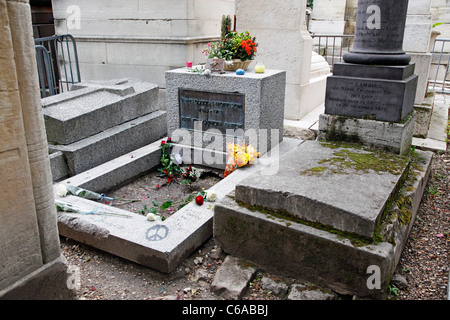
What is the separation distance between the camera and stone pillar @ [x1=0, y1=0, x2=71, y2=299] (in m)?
2.07

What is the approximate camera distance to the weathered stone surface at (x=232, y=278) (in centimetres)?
290

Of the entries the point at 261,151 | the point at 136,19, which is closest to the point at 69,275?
the point at 261,151

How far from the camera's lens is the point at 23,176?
2221mm

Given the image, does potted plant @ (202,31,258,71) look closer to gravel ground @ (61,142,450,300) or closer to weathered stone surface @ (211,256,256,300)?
gravel ground @ (61,142,450,300)

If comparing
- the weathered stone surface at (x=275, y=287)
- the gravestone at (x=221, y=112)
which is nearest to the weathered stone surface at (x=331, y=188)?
the weathered stone surface at (x=275, y=287)

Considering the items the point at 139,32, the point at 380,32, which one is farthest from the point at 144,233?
the point at 139,32

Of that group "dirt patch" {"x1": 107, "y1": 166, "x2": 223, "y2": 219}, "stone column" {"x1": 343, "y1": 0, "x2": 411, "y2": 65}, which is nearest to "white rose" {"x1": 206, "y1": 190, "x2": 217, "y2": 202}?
"dirt patch" {"x1": 107, "y1": 166, "x2": 223, "y2": 219}

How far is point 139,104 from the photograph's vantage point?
573 centimetres

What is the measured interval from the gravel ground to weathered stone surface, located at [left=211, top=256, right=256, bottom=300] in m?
0.07

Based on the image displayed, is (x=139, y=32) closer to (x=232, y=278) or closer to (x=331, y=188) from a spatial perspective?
(x=331, y=188)

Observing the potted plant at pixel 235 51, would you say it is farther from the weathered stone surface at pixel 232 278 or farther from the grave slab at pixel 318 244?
the weathered stone surface at pixel 232 278

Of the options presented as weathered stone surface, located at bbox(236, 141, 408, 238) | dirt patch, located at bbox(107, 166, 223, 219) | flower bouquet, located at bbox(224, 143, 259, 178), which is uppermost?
weathered stone surface, located at bbox(236, 141, 408, 238)
